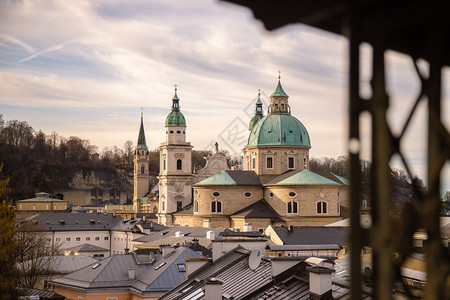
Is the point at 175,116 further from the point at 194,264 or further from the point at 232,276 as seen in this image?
the point at 232,276

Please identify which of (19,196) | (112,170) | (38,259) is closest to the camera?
(38,259)

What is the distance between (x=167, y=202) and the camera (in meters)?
72.8

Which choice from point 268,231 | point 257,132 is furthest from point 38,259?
point 257,132

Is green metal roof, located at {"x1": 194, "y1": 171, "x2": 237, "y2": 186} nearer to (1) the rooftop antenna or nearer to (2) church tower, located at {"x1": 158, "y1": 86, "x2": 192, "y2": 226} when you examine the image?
(2) church tower, located at {"x1": 158, "y1": 86, "x2": 192, "y2": 226}

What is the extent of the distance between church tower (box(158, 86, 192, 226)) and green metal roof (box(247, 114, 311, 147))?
49.3 feet

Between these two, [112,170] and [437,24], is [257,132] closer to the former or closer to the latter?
[437,24]

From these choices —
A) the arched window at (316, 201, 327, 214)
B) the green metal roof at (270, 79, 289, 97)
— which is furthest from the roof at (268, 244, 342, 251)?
the green metal roof at (270, 79, 289, 97)

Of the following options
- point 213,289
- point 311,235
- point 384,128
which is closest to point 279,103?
point 311,235

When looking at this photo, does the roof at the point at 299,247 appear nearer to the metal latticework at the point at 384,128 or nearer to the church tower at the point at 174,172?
the metal latticework at the point at 384,128

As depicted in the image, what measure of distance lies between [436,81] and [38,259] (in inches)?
1396

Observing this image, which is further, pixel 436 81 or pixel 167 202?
pixel 167 202

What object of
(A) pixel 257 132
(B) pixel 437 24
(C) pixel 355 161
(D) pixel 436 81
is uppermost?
(A) pixel 257 132

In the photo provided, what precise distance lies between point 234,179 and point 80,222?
19.5m

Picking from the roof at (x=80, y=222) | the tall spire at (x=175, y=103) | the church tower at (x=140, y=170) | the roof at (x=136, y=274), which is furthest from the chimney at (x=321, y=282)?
the church tower at (x=140, y=170)
